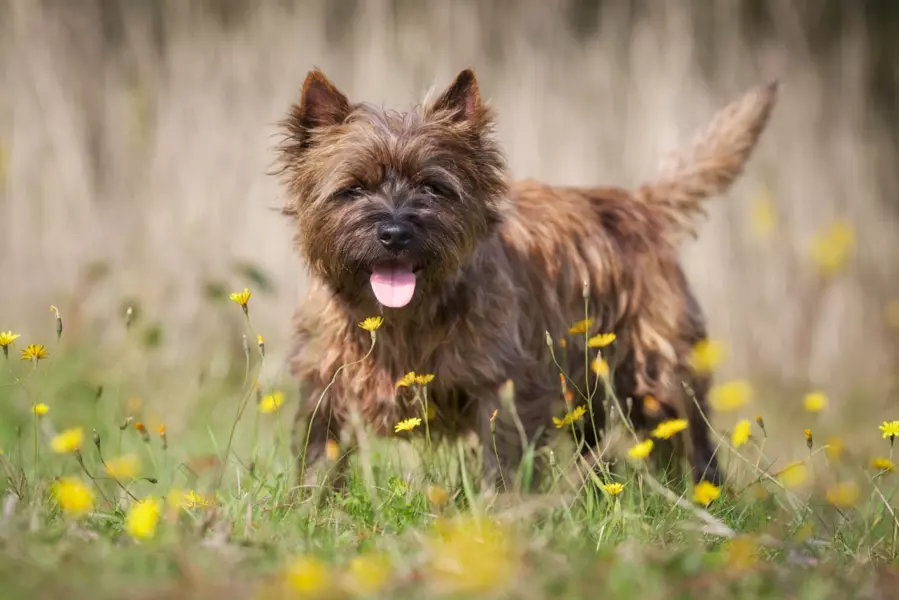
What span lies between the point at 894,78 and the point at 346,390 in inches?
209

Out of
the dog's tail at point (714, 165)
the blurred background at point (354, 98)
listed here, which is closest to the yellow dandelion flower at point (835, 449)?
the dog's tail at point (714, 165)

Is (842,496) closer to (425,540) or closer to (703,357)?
(703,357)

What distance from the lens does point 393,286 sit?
3408 mm

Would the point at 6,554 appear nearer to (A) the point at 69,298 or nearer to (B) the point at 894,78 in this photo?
(A) the point at 69,298

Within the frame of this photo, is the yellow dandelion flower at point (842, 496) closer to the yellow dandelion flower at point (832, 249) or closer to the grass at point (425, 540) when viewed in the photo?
the grass at point (425, 540)

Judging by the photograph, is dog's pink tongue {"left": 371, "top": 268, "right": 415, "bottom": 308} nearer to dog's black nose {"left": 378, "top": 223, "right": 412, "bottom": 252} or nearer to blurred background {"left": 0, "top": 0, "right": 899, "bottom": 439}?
dog's black nose {"left": 378, "top": 223, "right": 412, "bottom": 252}

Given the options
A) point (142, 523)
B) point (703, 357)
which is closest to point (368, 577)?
point (142, 523)

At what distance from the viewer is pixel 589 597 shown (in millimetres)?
2129

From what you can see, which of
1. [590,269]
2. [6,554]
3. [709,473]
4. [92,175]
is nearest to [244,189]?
[92,175]

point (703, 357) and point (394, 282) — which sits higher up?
point (394, 282)

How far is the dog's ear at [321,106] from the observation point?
3576 mm

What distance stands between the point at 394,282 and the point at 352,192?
365 mm

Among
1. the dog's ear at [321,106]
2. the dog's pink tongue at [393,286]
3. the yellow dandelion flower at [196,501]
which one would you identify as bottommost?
the yellow dandelion flower at [196,501]

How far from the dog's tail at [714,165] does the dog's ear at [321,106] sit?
1.56 m
